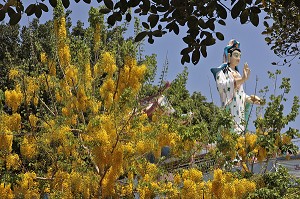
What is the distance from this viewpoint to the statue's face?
14688mm

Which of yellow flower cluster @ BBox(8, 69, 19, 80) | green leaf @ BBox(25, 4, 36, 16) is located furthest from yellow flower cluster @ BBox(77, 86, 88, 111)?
green leaf @ BBox(25, 4, 36, 16)

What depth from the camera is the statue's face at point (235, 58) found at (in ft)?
48.2

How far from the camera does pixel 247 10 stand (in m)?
2.89

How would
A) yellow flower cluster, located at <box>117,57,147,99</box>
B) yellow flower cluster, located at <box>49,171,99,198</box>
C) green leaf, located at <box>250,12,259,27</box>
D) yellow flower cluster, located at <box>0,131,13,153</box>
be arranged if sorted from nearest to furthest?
green leaf, located at <box>250,12,259,27</box>, yellow flower cluster, located at <box>49,171,99,198</box>, yellow flower cluster, located at <box>117,57,147,99</box>, yellow flower cluster, located at <box>0,131,13,153</box>

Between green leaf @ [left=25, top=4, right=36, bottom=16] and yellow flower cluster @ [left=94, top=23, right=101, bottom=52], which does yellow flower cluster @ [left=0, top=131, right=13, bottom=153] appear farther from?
green leaf @ [left=25, top=4, right=36, bottom=16]

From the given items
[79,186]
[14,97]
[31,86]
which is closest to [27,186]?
[79,186]

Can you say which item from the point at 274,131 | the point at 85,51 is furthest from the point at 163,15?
the point at 274,131

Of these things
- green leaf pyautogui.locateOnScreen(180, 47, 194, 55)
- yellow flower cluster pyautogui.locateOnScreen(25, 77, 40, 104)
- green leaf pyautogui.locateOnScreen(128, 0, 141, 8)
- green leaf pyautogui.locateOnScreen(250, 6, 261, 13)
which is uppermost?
yellow flower cluster pyautogui.locateOnScreen(25, 77, 40, 104)

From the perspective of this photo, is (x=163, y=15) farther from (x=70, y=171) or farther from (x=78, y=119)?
(x=78, y=119)

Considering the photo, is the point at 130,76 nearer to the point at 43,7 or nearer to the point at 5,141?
the point at 5,141

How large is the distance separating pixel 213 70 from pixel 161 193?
7.53m

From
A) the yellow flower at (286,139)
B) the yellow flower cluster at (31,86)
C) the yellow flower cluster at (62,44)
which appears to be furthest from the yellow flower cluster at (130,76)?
the yellow flower at (286,139)

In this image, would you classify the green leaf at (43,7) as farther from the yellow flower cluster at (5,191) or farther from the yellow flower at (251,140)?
the yellow flower at (251,140)

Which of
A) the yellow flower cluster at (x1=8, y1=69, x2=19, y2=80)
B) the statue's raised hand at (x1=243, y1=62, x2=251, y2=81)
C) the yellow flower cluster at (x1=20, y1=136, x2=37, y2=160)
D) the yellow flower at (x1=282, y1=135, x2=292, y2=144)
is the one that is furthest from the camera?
the statue's raised hand at (x1=243, y1=62, x2=251, y2=81)
